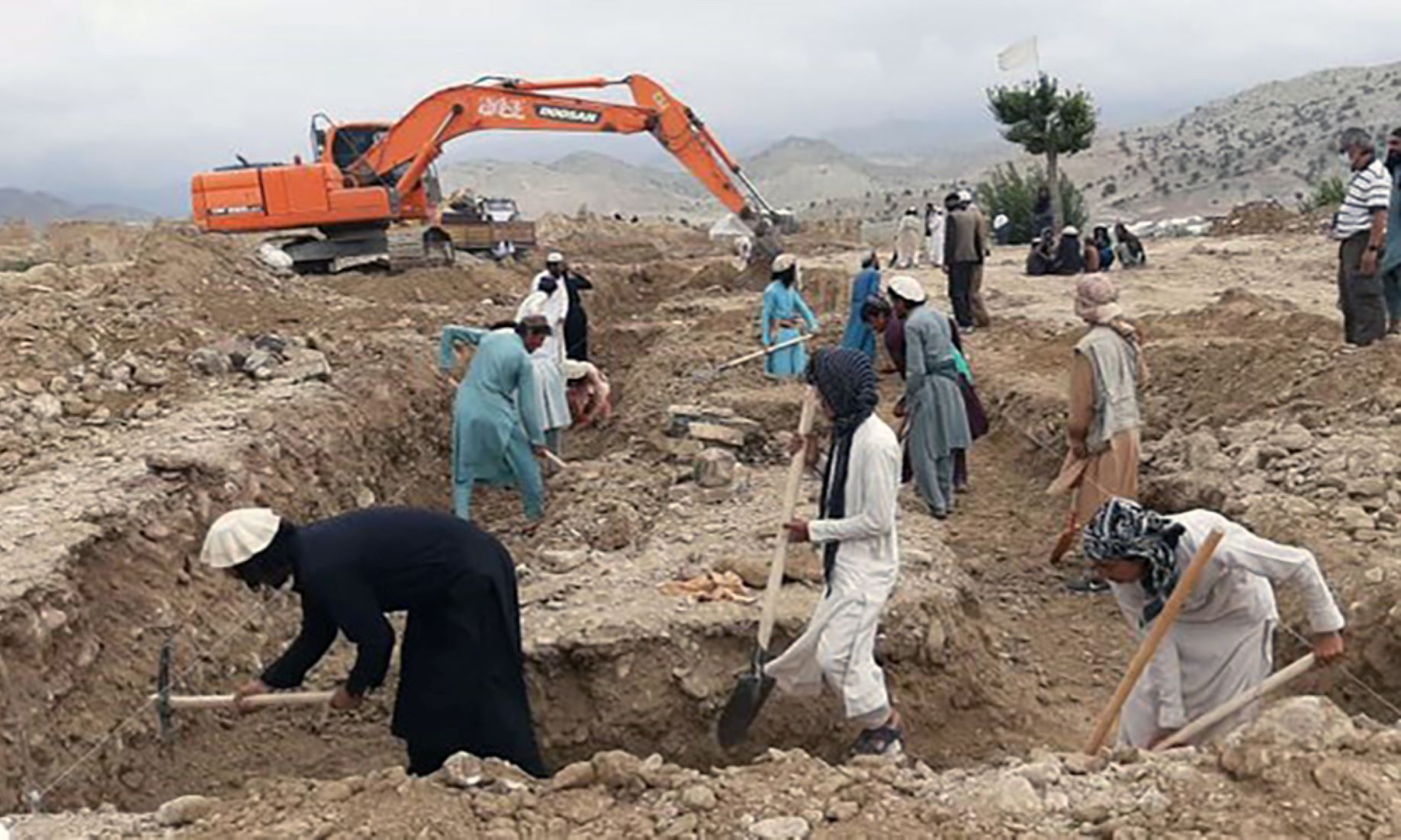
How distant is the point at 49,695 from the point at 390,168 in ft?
34.4

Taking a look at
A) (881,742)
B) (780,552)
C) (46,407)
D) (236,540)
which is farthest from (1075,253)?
(236,540)

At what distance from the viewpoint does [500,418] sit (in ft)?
21.1

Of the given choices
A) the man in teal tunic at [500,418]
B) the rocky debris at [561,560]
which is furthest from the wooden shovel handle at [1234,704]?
the man in teal tunic at [500,418]

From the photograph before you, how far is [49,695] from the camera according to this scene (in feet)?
14.5

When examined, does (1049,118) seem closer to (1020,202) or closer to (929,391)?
(1020,202)

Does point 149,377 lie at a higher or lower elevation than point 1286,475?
higher

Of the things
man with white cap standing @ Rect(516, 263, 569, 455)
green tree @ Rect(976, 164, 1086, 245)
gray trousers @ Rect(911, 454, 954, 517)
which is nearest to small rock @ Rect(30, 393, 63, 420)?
man with white cap standing @ Rect(516, 263, 569, 455)

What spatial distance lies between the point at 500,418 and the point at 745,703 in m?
2.71

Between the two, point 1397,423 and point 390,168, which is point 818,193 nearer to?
point 390,168

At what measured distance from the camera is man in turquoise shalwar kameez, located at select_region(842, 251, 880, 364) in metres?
7.61

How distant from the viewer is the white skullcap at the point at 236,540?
328 centimetres

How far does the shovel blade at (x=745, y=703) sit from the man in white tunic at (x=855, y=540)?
0.22 meters

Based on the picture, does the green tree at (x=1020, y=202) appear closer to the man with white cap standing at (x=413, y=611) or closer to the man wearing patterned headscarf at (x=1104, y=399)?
the man wearing patterned headscarf at (x=1104, y=399)

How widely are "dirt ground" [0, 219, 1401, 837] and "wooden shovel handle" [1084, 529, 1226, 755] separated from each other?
328mm
